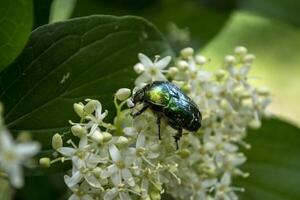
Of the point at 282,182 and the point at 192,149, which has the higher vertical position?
the point at 192,149

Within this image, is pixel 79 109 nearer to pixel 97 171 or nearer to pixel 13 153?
pixel 97 171

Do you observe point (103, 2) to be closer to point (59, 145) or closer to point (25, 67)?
point (25, 67)

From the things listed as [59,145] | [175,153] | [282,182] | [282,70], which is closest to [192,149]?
[175,153]

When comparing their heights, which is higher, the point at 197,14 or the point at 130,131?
the point at 130,131

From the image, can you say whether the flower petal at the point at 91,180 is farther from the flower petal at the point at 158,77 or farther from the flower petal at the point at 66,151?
the flower petal at the point at 158,77

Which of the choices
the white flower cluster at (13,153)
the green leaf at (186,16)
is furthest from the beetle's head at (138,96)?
the green leaf at (186,16)

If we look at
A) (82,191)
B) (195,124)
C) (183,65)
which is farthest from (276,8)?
(82,191)
